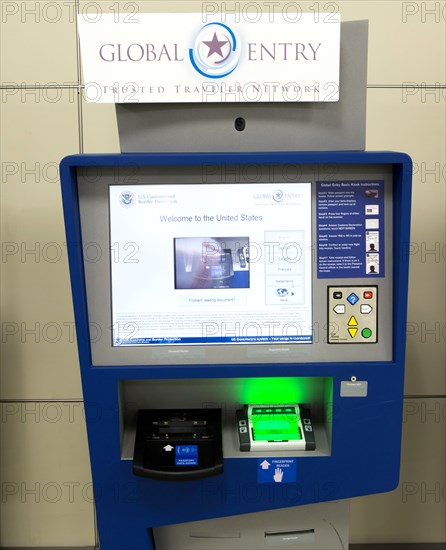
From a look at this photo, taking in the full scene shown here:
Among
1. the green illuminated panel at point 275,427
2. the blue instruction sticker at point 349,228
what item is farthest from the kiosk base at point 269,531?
the blue instruction sticker at point 349,228

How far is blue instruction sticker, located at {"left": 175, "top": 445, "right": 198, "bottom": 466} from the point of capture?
1553 mm

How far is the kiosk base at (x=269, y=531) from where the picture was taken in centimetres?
173

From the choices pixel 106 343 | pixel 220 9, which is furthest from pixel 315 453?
pixel 220 9

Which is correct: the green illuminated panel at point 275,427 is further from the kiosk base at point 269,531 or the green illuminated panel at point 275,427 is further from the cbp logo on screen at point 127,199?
the cbp logo on screen at point 127,199

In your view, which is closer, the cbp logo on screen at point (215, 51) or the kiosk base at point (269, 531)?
the cbp logo on screen at point (215, 51)

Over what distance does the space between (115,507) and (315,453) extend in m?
0.54

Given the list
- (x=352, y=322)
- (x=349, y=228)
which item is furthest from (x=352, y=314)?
(x=349, y=228)

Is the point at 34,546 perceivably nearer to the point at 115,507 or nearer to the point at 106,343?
the point at 115,507

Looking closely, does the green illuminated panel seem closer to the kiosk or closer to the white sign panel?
the kiosk

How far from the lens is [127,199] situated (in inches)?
60.4

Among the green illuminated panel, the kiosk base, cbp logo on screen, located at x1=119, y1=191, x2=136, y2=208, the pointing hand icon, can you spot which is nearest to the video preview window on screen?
cbp logo on screen, located at x1=119, y1=191, x2=136, y2=208

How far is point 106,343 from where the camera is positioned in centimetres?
156

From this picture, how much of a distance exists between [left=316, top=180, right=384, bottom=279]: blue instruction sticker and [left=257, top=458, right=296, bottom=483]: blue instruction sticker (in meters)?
0.48

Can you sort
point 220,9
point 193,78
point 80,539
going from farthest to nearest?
point 80,539 → point 220,9 → point 193,78
